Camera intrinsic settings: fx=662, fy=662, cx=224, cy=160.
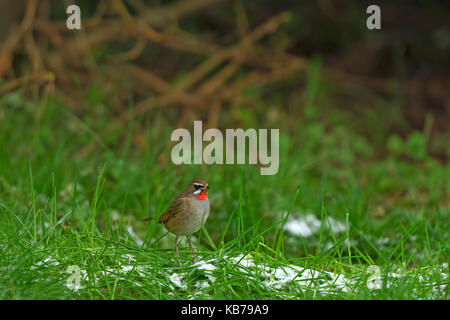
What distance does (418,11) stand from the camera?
940 centimetres

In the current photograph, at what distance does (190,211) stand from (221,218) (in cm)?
119

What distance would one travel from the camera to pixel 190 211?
150 inches

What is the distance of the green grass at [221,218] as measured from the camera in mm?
3352

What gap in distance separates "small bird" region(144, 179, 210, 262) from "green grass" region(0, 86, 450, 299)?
0.47ft

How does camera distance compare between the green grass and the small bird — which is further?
the small bird

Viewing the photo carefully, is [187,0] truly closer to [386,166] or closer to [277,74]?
[277,74]

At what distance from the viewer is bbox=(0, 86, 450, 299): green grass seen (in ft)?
11.0

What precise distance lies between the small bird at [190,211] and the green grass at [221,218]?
14 centimetres

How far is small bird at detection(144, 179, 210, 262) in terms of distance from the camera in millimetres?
3820

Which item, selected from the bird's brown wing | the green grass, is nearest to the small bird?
the bird's brown wing

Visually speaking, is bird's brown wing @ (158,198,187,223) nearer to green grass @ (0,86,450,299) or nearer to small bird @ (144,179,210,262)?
small bird @ (144,179,210,262)

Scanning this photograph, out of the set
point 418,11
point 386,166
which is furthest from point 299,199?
point 418,11

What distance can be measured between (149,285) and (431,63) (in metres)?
7.44
